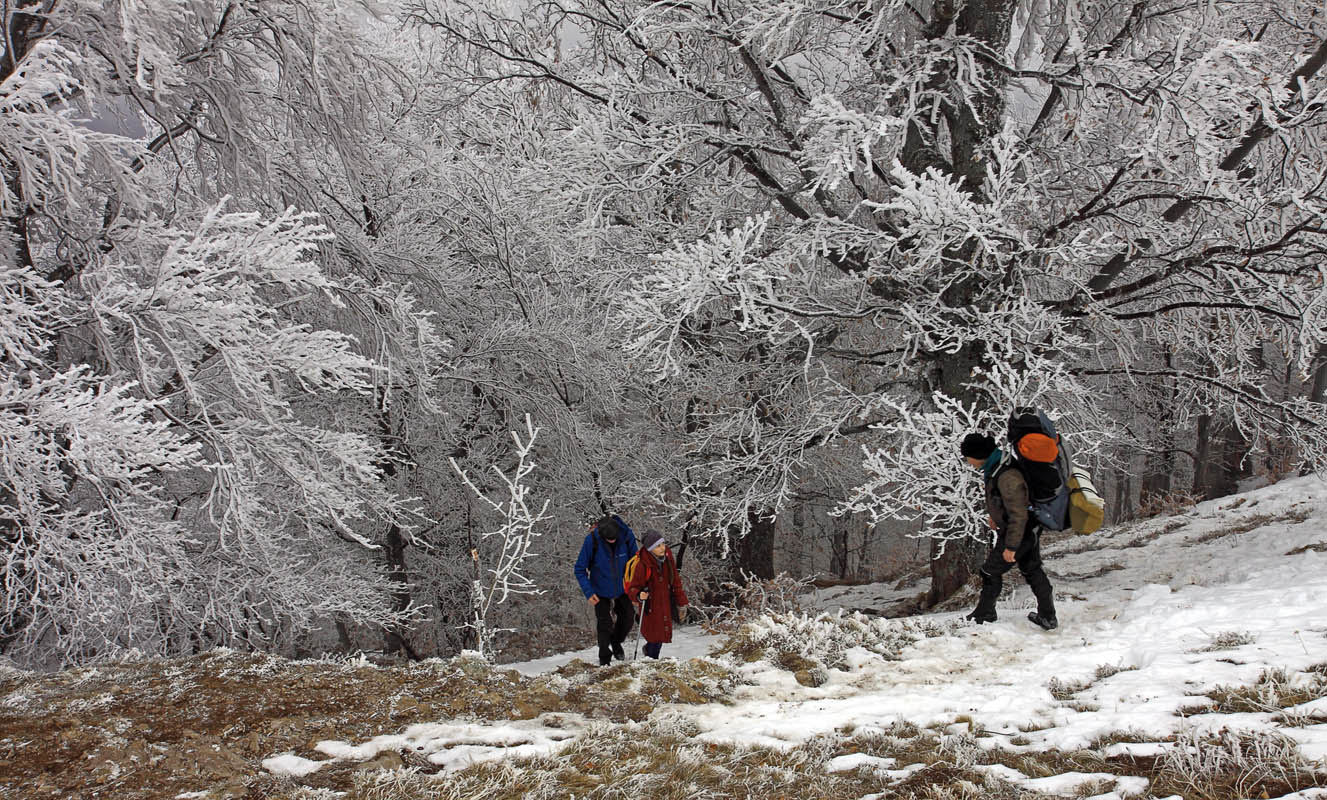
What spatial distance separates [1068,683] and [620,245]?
275 inches

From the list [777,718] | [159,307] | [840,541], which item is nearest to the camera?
[777,718]

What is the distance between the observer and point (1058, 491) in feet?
16.9

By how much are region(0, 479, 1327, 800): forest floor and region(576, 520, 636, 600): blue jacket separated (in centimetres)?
159

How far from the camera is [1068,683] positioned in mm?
3957

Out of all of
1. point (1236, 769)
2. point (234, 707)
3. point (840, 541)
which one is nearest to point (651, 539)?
point (234, 707)

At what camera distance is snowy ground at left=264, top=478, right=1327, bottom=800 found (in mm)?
3123

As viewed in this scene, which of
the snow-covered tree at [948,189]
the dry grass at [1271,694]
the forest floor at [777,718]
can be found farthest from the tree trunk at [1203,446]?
the dry grass at [1271,694]

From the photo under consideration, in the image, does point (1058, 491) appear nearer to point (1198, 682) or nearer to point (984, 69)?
point (1198, 682)

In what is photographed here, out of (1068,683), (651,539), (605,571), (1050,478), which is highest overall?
(1050,478)

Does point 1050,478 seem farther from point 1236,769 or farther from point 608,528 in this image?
point 608,528

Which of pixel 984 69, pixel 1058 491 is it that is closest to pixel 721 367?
pixel 984 69

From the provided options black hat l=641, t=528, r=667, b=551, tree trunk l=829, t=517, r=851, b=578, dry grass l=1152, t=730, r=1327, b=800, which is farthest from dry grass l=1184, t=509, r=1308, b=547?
tree trunk l=829, t=517, r=851, b=578

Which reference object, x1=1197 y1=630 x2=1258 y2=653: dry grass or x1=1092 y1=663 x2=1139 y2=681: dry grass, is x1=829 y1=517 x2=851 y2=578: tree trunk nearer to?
x1=1197 y1=630 x2=1258 y2=653: dry grass

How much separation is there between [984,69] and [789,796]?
6.53 metres
